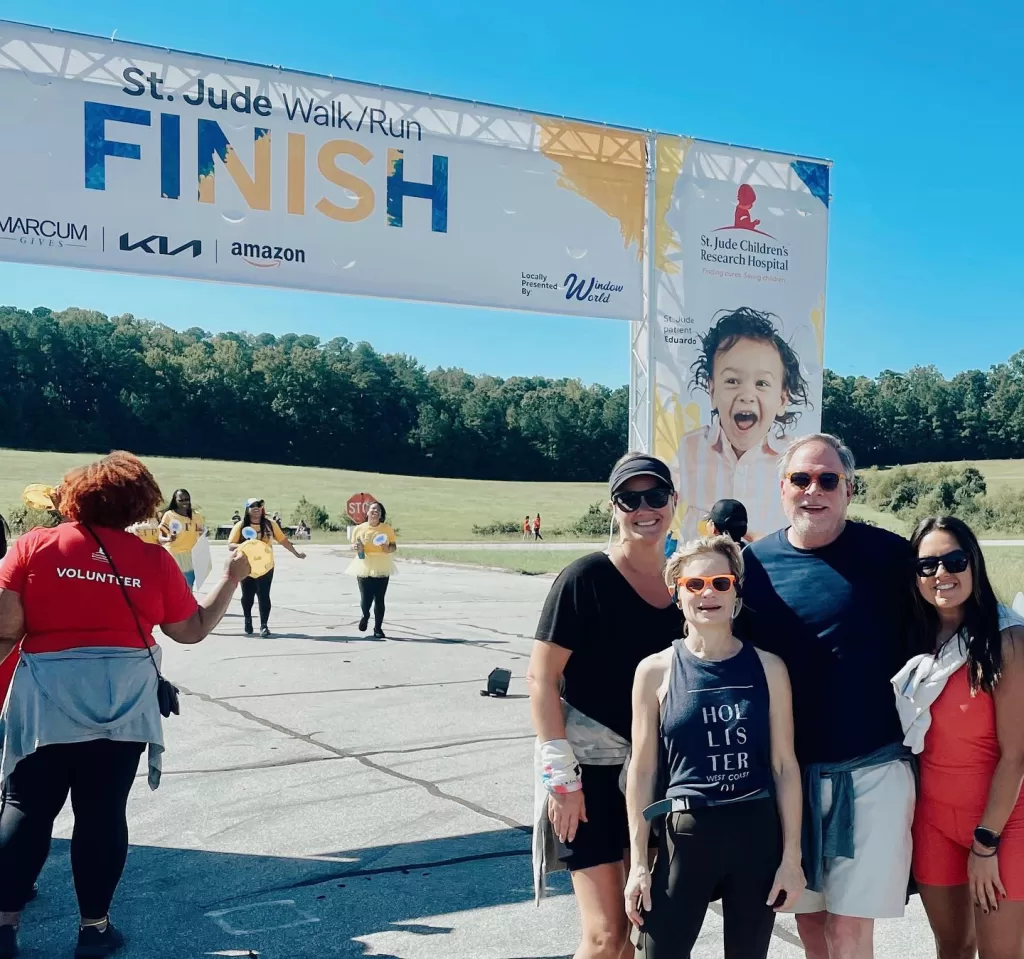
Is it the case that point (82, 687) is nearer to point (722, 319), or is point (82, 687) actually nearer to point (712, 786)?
point (712, 786)

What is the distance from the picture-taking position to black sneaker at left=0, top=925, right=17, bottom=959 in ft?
11.8

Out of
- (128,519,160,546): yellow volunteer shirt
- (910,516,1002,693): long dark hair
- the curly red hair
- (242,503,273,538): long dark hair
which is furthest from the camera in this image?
(242,503,273,538): long dark hair

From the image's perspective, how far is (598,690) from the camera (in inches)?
117

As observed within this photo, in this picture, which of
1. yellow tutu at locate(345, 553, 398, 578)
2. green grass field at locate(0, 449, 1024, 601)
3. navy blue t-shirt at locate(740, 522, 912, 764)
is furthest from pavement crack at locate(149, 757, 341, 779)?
green grass field at locate(0, 449, 1024, 601)

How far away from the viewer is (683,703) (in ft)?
8.64

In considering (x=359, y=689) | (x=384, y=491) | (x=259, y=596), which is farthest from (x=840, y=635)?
(x=384, y=491)

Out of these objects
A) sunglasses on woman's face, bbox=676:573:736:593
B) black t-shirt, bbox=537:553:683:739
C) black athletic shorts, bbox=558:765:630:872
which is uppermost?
sunglasses on woman's face, bbox=676:573:736:593

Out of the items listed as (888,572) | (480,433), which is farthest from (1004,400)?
(888,572)

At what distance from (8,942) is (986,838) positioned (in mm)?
3213

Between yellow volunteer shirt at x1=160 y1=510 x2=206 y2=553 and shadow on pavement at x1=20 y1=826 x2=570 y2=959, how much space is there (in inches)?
300

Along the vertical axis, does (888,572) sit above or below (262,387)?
below

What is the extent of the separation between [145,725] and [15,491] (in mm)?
56200

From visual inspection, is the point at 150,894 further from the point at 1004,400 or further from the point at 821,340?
the point at 1004,400

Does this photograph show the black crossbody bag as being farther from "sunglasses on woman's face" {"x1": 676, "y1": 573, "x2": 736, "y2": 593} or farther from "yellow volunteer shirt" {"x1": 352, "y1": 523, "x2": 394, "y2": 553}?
"yellow volunteer shirt" {"x1": 352, "y1": 523, "x2": 394, "y2": 553}
